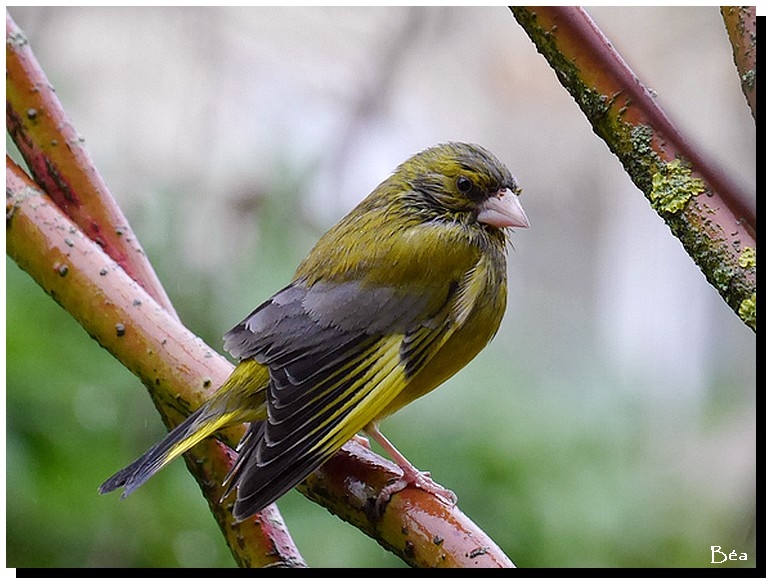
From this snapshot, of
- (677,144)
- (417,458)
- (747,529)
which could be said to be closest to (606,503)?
(747,529)

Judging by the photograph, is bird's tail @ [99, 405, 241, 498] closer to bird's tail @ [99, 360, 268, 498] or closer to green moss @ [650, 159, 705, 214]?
bird's tail @ [99, 360, 268, 498]

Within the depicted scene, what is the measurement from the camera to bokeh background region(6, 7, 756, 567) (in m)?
1.77

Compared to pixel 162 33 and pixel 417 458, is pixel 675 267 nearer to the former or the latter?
pixel 417 458

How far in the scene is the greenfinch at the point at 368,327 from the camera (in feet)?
4.50

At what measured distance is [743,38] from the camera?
155 centimetres

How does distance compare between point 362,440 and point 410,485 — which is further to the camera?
point 362,440

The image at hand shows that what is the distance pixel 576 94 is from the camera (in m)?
1.45

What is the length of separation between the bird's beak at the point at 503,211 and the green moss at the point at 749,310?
13.2 inches

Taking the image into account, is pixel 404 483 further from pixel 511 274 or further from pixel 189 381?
pixel 511 274

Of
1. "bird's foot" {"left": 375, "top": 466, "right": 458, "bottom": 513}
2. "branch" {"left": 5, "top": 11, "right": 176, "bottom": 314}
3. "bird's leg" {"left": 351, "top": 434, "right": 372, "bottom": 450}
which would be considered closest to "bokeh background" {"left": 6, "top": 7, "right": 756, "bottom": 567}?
"branch" {"left": 5, "top": 11, "right": 176, "bottom": 314}

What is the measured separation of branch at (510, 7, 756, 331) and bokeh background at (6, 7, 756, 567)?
312 mm

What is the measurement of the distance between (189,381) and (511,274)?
0.58 meters

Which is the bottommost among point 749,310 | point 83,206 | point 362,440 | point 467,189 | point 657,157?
point 749,310

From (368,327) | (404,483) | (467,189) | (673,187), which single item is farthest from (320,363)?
(673,187)
